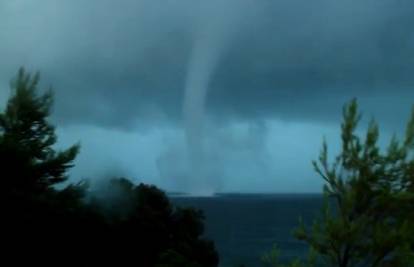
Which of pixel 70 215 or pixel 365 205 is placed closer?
pixel 365 205

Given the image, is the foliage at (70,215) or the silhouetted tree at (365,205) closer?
the silhouetted tree at (365,205)

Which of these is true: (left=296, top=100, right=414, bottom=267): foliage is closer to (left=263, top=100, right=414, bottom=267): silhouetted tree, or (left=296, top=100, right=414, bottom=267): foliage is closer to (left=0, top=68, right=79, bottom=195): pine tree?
(left=263, top=100, right=414, bottom=267): silhouetted tree

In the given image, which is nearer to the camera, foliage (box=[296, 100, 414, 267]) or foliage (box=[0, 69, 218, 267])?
foliage (box=[296, 100, 414, 267])

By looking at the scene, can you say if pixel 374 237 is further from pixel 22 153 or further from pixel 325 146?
pixel 22 153

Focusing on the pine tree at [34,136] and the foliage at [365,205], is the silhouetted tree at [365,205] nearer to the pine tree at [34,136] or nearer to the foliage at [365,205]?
the foliage at [365,205]

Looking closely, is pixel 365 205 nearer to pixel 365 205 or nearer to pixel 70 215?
pixel 365 205

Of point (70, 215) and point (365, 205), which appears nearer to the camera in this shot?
point (365, 205)

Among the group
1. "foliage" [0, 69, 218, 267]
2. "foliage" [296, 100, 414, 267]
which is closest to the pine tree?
"foliage" [0, 69, 218, 267]

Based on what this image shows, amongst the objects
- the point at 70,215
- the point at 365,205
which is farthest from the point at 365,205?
the point at 70,215

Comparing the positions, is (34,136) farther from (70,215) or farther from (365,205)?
(365,205)

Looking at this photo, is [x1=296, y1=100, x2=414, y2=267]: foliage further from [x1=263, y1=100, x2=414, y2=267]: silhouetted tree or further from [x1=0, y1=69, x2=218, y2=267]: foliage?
[x1=0, y1=69, x2=218, y2=267]: foliage

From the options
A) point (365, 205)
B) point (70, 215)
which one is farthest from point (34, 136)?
point (365, 205)

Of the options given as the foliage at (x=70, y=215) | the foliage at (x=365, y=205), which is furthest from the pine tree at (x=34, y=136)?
the foliage at (x=365, y=205)

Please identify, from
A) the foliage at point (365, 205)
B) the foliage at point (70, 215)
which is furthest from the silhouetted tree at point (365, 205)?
the foliage at point (70, 215)
